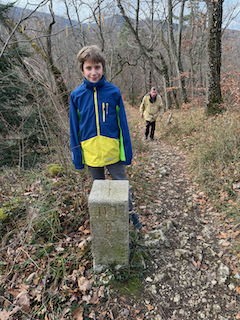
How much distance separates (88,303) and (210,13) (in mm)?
7812

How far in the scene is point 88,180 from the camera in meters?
3.66

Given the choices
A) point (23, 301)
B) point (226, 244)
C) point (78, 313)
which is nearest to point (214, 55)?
point (226, 244)

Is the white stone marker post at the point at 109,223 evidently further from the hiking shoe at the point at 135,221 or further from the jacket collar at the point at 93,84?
the jacket collar at the point at 93,84

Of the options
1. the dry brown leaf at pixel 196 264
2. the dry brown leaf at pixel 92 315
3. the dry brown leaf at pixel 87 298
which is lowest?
the dry brown leaf at pixel 196 264

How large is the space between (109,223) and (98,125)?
3.49 ft

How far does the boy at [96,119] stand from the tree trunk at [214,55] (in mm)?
5475

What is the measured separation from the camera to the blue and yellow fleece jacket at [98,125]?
206cm

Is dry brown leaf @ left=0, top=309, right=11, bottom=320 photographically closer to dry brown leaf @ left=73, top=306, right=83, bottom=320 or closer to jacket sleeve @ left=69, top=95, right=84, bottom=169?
dry brown leaf @ left=73, top=306, right=83, bottom=320

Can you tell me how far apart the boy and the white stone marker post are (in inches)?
14.5

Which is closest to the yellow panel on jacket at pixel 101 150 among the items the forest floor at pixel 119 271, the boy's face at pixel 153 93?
the forest floor at pixel 119 271

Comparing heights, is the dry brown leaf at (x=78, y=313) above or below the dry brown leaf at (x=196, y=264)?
above

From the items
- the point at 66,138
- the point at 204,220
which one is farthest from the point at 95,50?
the point at 204,220

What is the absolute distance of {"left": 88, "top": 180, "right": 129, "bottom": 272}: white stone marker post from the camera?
5.95 ft

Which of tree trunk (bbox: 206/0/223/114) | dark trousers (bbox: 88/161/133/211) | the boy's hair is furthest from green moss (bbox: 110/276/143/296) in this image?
tree trunk (bbox: 206/0/223/114)
